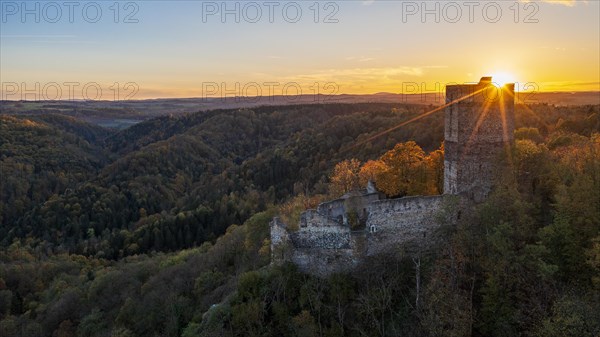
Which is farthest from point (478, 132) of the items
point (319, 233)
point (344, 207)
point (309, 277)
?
point (309, 277)

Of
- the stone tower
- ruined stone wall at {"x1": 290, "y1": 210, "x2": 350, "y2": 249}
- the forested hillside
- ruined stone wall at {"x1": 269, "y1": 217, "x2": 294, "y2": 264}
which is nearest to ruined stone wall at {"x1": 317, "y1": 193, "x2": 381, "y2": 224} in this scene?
ruined stone wall at {"x1": 290, "y1": 210, "x2": 350, "y2": 249}

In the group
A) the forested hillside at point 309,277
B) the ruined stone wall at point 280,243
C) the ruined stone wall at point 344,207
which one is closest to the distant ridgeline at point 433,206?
the ruined stone wall at point 280,243

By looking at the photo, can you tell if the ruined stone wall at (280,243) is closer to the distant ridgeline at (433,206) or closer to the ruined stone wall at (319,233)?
the distant ridgeline at (433,206)

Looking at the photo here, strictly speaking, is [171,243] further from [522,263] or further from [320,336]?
[522,263]

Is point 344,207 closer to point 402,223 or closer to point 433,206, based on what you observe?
point 402,223

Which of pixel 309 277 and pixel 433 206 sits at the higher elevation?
pixel 433 206

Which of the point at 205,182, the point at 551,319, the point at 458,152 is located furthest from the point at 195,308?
the point at 205,182

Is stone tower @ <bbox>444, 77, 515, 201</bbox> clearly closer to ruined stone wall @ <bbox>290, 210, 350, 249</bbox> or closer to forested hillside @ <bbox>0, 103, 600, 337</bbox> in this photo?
forested hillside @ <bbox>0, 103, 600, 337</bbox>
